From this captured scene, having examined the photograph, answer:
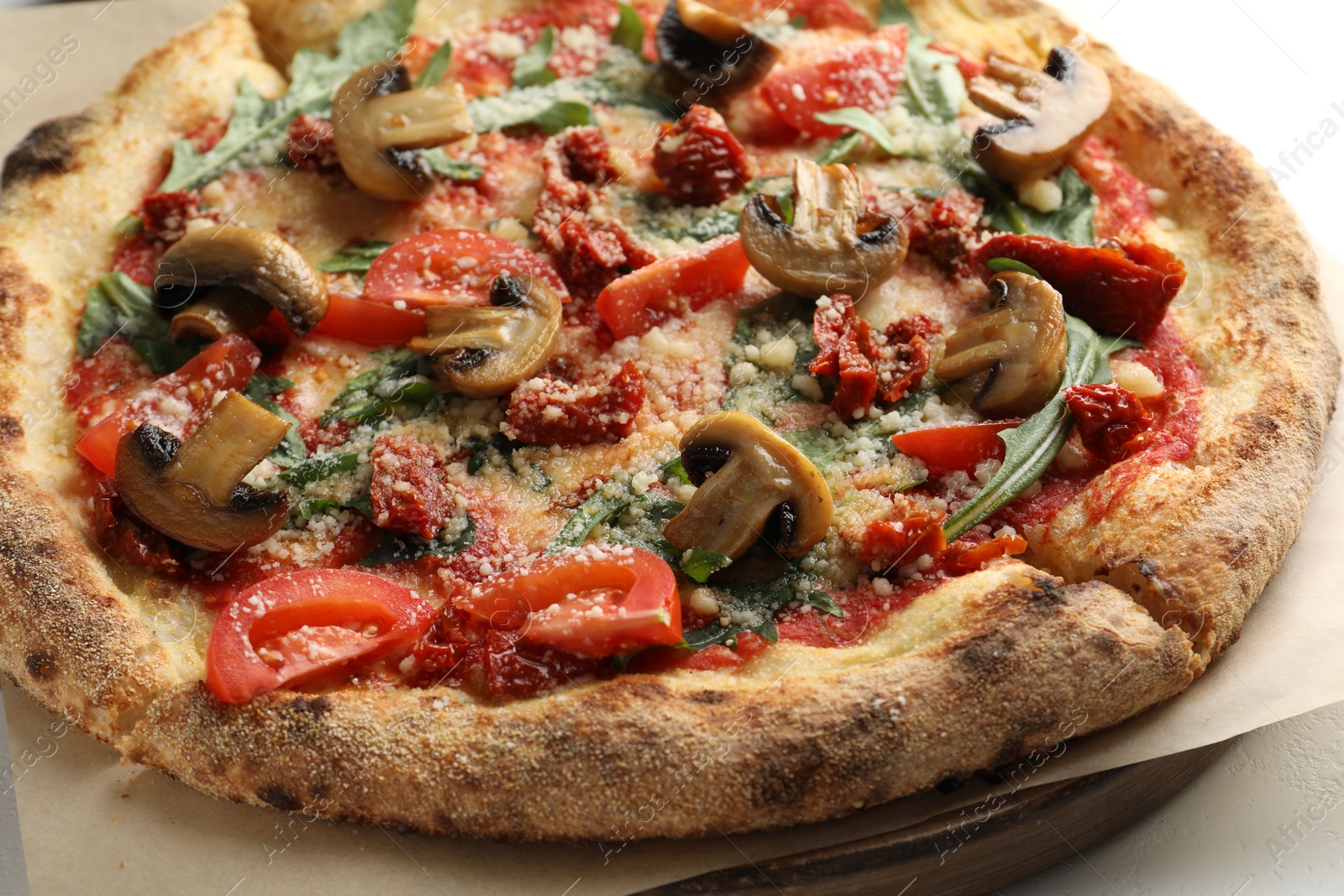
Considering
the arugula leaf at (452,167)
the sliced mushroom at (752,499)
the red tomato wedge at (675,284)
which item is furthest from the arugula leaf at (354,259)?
the sliced mushroom at (752,499)

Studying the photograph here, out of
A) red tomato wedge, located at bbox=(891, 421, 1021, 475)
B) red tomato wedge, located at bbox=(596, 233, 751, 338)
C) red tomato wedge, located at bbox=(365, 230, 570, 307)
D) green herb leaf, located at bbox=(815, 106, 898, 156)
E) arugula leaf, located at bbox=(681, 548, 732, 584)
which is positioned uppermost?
green herb leaf, located at bbox=(815, 106, 898, 156)

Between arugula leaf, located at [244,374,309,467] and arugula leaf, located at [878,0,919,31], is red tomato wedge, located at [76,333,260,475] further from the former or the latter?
arugula leaf, located at [878,0,919,31]

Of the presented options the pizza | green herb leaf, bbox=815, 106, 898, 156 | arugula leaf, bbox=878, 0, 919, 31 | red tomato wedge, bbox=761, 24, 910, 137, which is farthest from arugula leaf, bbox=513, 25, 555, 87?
arugula leaf, bbox=878, 0, 919, 31

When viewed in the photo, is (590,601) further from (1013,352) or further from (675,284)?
(1013,352)

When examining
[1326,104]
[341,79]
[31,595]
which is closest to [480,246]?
[341,79]

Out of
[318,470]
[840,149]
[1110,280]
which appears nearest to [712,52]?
[840,149]

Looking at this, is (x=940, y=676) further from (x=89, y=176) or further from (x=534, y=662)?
(x=89, y=176)
